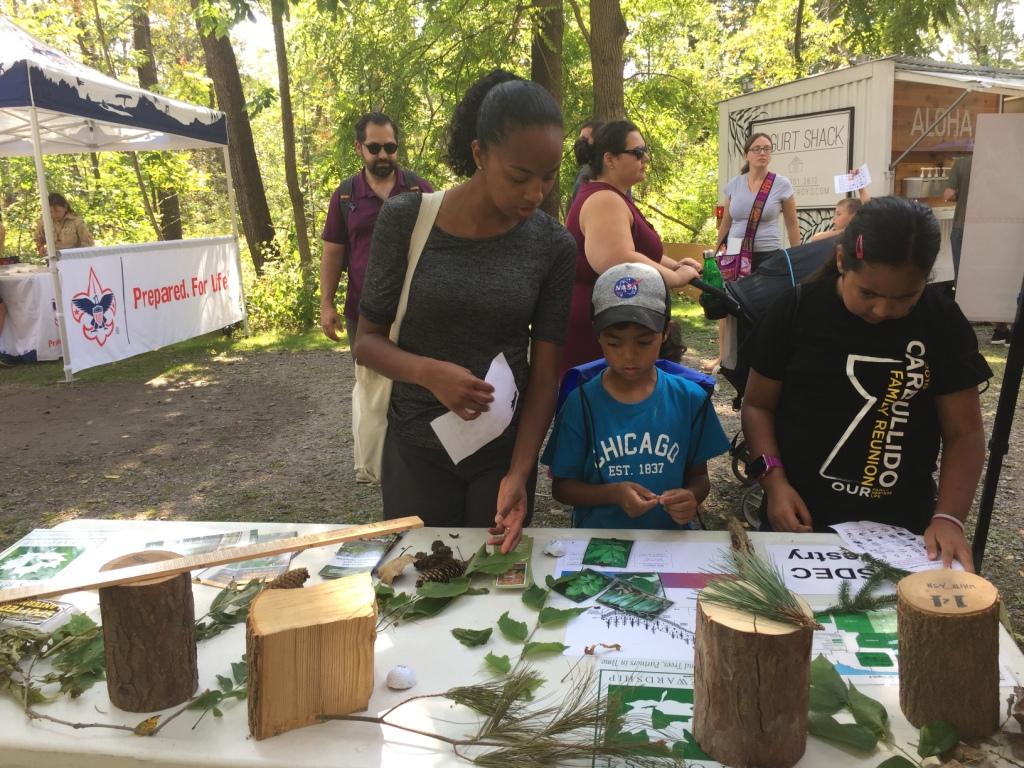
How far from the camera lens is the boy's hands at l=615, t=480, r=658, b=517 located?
1.82m

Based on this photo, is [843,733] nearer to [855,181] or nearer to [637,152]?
[637,152]

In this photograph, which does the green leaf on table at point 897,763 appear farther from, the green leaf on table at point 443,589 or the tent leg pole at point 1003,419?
the tent leg pole at point 1003,419

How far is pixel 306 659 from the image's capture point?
46.4 inches

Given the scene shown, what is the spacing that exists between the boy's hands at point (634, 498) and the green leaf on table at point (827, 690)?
0.62m

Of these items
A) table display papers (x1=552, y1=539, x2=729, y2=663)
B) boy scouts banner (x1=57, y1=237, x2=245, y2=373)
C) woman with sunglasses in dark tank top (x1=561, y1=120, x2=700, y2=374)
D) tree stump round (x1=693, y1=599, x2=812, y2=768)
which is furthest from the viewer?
boy scouts banner (x1=57, y1=237, x2=245, y2=373)

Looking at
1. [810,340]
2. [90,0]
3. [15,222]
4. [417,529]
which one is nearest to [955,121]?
[810,340]

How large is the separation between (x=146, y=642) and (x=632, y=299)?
1289mm

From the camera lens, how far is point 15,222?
55.0 feet

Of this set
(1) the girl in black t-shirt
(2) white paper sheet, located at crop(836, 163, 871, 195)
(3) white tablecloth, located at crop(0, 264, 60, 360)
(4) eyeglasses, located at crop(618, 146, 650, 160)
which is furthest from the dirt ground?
(4) eyeglasses, located at crop(618, 146, 650, 160)

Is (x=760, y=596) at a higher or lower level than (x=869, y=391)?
lower

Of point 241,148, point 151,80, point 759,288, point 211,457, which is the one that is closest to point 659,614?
point 759,288

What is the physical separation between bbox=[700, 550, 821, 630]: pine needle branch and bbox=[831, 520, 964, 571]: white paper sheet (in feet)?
2.13

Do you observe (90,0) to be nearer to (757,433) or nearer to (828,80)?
(828,80)

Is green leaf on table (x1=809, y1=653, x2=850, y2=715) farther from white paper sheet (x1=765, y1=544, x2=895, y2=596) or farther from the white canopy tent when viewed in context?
the white canopy tent
